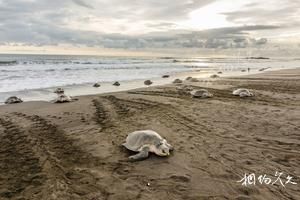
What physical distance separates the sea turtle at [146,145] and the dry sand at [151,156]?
14 cm

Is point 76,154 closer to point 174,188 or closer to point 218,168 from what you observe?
point 174,188

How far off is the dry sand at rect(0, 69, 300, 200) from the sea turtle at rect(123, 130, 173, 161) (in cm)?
14

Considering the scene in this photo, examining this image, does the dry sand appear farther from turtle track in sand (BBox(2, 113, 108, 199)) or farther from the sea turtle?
the sea turtle

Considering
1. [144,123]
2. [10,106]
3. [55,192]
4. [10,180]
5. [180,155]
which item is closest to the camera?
[55,192]

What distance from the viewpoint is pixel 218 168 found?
538 cm

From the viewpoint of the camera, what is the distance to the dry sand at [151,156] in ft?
15.1

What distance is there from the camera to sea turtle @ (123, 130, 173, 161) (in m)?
6.00

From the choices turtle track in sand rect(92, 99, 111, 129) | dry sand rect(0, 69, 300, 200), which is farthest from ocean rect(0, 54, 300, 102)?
dry sand rect(0, 69, 300, 200)

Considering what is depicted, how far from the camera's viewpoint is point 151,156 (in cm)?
610

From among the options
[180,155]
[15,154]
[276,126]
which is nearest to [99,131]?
[15,154]

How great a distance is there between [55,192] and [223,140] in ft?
13.5

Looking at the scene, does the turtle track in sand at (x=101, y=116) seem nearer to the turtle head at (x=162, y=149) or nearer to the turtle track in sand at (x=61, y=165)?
the turtle track in sand at (x=61, y=165)

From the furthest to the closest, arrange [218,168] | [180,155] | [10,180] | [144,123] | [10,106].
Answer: [10,106] → [144,123] → [180,155] → [218,168] → [10,180]

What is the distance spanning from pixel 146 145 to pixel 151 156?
281 millimetres
